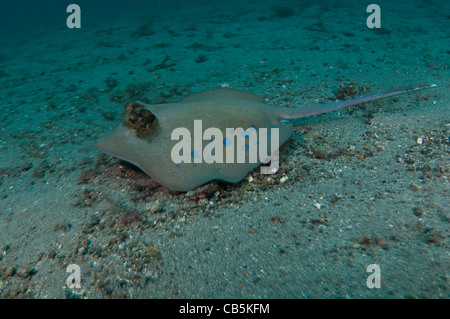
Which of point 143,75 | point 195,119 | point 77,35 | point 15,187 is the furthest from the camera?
point 77,35

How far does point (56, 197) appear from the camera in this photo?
3879 mm

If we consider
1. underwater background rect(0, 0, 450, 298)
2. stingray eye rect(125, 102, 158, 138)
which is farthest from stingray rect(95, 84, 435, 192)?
underwater background rect(0, 0, 450, 298)

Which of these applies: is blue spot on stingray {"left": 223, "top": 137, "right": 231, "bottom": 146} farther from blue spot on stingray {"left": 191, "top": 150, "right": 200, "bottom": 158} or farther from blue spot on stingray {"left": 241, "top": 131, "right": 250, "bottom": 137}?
blue spot on stingray {"left": 191, "top": 150, "right": 200, "bottom": 158}

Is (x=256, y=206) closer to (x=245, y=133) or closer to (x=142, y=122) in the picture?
(x=245, y=133)

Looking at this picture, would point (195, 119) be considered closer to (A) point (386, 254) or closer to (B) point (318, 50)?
(A) point (386, 254)

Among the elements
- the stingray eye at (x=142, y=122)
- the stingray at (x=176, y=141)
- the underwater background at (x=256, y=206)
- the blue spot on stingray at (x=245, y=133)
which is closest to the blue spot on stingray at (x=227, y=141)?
the stingray at (x=176, y=141)

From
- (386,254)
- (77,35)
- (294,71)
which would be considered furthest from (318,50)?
(77,35)

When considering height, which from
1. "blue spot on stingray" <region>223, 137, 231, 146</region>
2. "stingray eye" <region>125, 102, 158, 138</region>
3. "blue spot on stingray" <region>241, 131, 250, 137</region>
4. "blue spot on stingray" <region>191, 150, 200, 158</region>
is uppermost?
"stingray eye" <region>125, 102, 158, 138</region>

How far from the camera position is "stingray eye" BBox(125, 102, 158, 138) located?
334 cm

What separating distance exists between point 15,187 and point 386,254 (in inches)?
209

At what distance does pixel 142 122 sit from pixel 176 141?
521 millimetres

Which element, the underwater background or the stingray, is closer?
the underwater background

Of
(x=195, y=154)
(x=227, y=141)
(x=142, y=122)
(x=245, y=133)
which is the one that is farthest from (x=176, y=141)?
(x=245, y=133)

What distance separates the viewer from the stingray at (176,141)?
9.99 feet
